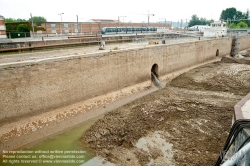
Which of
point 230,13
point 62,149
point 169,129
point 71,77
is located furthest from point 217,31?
point 230,13

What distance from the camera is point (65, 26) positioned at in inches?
1955

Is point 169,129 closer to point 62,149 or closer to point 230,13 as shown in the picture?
point 62,149

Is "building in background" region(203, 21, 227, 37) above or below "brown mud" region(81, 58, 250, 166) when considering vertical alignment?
above

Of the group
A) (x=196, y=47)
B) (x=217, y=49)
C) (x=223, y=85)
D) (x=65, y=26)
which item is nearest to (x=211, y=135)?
(x=223, y=85)

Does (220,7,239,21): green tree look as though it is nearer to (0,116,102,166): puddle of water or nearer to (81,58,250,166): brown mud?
(81,58,250,166): brown mud

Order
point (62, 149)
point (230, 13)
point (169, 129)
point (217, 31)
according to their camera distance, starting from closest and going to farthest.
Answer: point (62, 149), point (169, 129), point (217, 31), point (230, 13)

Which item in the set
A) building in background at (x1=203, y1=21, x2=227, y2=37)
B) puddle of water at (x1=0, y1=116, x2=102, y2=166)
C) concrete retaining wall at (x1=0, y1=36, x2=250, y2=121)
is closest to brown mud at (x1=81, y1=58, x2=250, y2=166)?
puddle of water at (x1=0, y1=116, x2=102, y2=166)

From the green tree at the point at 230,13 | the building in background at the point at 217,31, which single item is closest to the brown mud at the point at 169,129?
the building in background at the point at 217,31

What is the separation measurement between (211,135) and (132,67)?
9569 mm

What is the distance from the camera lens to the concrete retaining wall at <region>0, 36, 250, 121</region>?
11000 millimetres

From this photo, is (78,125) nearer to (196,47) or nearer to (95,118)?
(95,118)

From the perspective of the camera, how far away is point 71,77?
13.6 metres

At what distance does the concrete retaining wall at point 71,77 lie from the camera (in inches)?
433

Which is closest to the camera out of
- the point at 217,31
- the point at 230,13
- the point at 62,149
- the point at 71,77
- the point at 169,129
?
the point at 62,149
